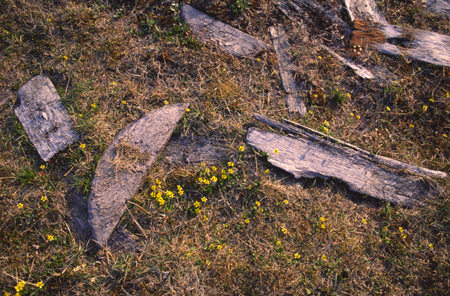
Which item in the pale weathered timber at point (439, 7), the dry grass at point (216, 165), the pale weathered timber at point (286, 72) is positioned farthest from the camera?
the pale weathered timber at point (439, 7)

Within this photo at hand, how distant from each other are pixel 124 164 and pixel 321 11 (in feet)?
12.0

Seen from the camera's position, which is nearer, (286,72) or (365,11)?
(286,72)

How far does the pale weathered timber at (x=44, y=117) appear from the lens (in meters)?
3.08

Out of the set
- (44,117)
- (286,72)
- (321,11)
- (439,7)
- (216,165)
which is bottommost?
(216,165)

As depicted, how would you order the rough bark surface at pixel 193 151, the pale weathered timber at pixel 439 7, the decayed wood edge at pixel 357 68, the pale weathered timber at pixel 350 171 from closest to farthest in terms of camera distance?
the pale weathered timber at pixel 350 171, the rough bark surface at pixel 193 151, the decayed wood edge at pixel 357 68, the pale weathered timber at pixel 439 7

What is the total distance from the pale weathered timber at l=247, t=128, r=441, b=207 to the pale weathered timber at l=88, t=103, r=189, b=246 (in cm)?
131

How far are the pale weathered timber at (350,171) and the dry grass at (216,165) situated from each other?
5.5 inches

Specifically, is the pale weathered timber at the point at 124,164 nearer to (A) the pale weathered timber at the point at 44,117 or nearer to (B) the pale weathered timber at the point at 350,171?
(A) the pale weathered timber at the point at 44,117

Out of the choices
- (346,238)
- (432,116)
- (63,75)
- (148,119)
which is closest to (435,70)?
(432,116)

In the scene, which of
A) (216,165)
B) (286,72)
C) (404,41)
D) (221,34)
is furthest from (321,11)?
(216,165)

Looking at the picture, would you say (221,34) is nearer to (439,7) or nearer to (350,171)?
(350,171)

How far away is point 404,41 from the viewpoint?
3602 mm

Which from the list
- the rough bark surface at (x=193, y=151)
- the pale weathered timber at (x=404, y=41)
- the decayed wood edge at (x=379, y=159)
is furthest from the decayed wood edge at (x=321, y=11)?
the rough bark surface at (x=193, y=151)

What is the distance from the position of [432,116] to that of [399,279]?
2.30 meters
